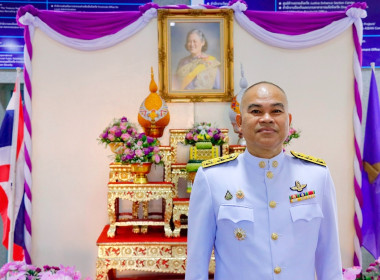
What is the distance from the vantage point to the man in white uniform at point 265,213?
1.46 meters

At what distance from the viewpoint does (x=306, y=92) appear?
3.87 metres

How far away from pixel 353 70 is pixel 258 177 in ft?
9.19

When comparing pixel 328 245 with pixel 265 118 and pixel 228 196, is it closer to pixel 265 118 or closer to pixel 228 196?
pixel 228 196

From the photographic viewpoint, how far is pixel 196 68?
12.6 feet

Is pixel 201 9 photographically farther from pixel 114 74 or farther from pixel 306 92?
pixel 306 92

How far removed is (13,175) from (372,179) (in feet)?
10.6

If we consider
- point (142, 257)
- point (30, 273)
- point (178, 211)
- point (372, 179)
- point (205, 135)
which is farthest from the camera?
point (372, 179)

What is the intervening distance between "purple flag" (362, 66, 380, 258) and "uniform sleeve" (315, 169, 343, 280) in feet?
7.80

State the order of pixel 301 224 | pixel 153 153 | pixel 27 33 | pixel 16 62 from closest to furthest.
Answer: pixel 301 224 < pixel 153 153 < pixel 27 33 < pixel 16 62

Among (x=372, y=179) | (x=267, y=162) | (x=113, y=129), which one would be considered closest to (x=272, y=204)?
(x=267, y=162)

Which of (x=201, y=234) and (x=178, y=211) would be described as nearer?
(x=201, y=234)

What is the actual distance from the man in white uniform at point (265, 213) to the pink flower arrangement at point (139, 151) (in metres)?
1.62

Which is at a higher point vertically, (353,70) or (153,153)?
(353,70)

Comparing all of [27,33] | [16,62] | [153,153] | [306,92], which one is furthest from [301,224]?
[16,62]
